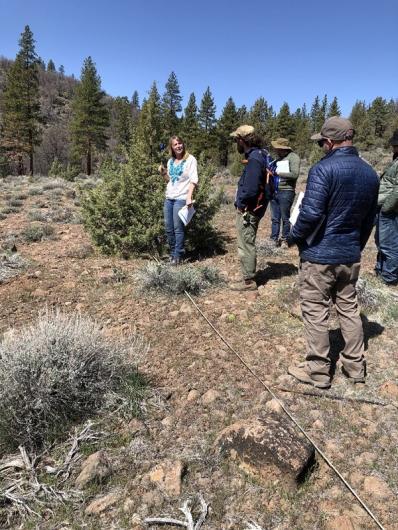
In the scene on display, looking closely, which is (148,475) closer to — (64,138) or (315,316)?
(315,316)

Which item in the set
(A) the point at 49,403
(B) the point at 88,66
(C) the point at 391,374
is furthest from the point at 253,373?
(B) the point at 88,66

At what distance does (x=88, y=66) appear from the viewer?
1319 inches

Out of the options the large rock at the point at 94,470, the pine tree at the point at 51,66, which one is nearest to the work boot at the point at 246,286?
the large rock at the point at 94,470

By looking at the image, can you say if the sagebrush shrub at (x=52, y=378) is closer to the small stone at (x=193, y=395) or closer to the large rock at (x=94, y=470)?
the large rock at (x=94, y=470)

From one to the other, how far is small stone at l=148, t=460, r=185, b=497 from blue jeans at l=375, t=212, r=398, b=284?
3.96 meters

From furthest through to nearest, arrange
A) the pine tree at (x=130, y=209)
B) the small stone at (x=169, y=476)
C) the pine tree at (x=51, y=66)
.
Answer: the pine tree at (x=51, y=66) < the pine tree at (x=130, y=209) < the small stone at (x=169, y=476)

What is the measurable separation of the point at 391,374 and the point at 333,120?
6.62 ft

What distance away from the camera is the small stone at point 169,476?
2.14 m

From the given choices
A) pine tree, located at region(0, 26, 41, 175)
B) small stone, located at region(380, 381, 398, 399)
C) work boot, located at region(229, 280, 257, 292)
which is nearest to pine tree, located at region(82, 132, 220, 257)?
work boot, located at region(229, 280, 257, 292)

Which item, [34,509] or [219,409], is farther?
[219,409]

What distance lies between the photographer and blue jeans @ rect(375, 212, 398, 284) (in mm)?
4973

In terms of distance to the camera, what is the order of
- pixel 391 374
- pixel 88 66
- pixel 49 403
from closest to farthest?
pixel 49 403, pixel 391 374, pixel 88 66

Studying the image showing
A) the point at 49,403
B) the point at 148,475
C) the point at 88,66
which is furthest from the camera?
the point at 88,66

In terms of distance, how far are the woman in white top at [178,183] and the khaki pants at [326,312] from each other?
2759 mm
